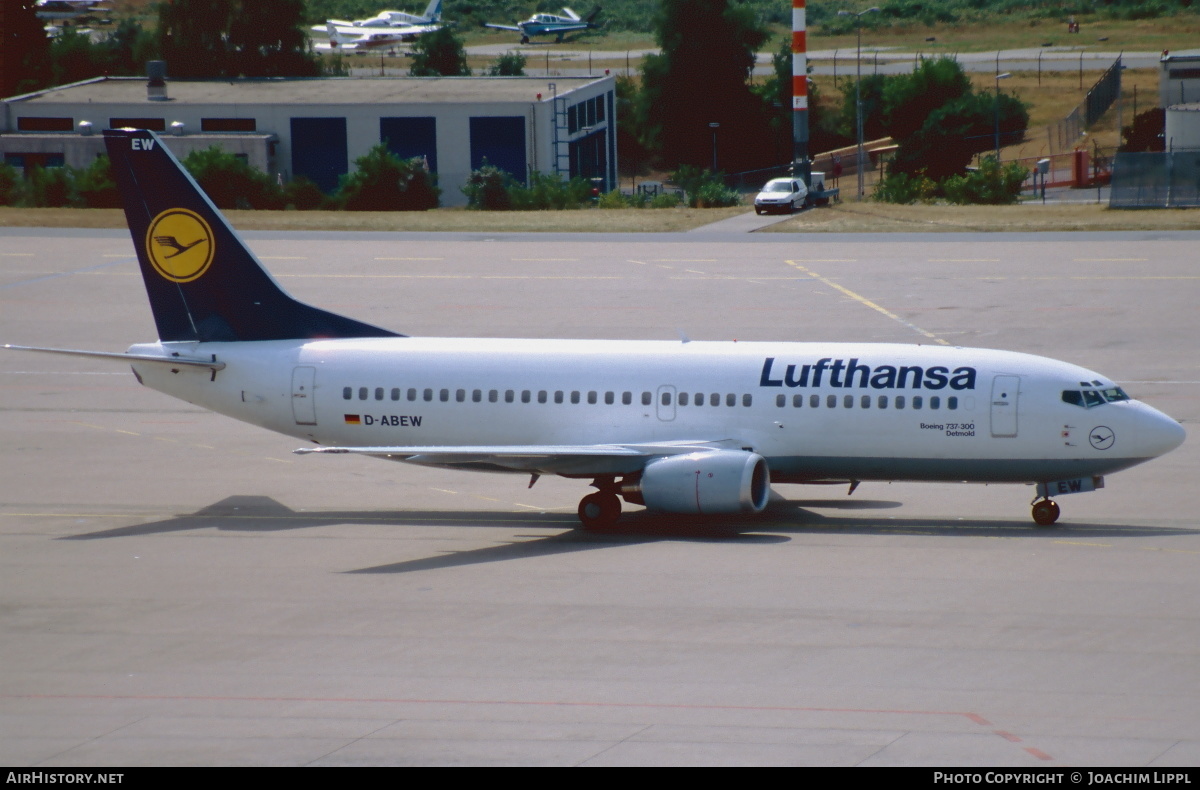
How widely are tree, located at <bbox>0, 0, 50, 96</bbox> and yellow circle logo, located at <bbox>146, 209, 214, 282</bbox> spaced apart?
346ft

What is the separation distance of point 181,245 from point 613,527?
12811 mm

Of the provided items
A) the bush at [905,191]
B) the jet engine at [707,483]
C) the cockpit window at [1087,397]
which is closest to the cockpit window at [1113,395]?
the cockpit window at [1087,397]

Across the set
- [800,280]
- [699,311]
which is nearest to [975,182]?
[800,280]

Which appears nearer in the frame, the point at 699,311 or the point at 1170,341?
the point at 1170,341

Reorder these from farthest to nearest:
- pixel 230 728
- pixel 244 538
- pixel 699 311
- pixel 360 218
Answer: pixel 360 218
pixel 699 311
pixel 244 538
pixel 230 728

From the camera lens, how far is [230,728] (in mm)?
20672

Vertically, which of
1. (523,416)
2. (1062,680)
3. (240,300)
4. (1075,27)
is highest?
(1075,27)

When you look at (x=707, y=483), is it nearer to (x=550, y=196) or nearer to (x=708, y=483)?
(x=708, y=483)

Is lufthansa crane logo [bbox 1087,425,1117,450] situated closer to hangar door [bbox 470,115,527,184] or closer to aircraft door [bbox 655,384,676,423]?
aircraft door [bbox 655,384,676,423]

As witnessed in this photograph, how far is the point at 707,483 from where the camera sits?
104 feet

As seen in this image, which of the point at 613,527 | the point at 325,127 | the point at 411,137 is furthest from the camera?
the point at 411,137

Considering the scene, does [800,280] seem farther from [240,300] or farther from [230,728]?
[230,728]

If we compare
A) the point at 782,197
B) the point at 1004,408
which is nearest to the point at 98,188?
the point at 782,197
